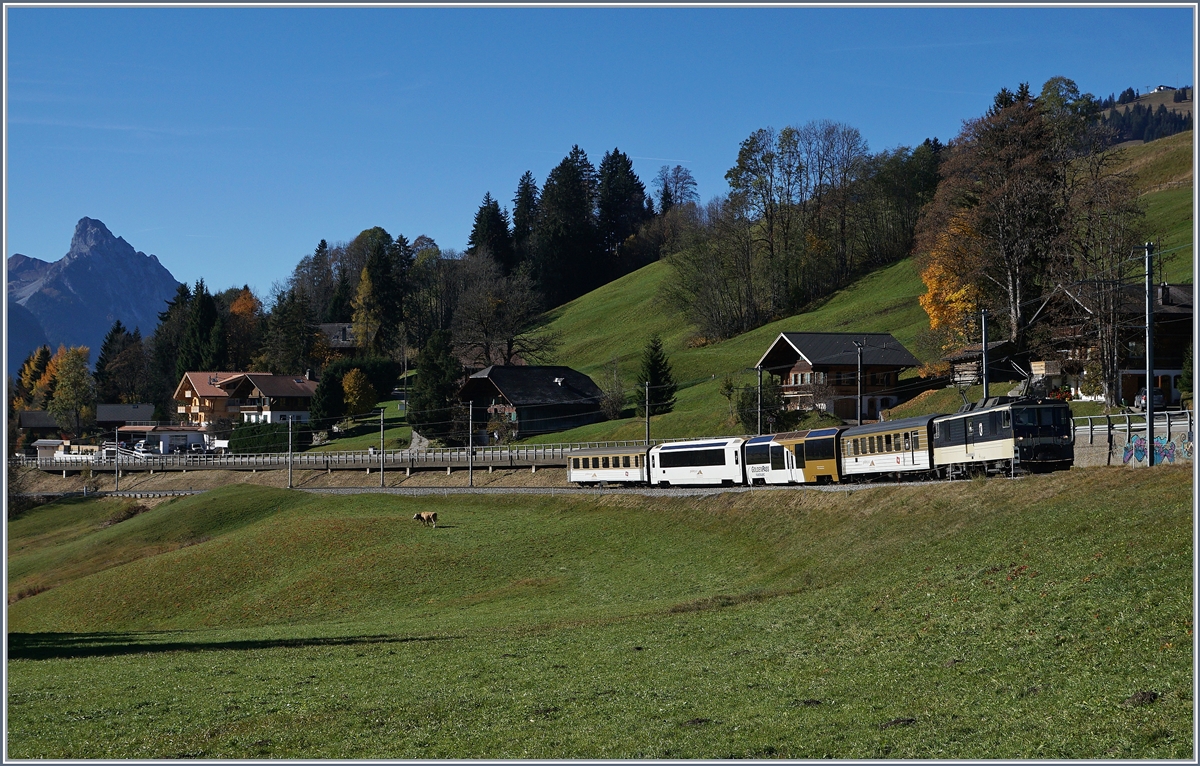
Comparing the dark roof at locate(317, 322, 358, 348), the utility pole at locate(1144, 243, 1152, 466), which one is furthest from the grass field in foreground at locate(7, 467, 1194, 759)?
the dark roof at locate(317, 322, 358, 348)

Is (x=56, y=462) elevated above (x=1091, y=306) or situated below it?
below

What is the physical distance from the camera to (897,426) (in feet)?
159

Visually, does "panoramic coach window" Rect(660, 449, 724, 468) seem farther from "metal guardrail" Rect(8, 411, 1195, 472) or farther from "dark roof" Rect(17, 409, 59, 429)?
"dark roof" Rect(17, 409, 59, 429)

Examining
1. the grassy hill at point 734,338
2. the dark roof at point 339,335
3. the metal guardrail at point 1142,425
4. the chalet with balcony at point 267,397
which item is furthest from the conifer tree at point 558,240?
the metal guardrail at point 1142,425

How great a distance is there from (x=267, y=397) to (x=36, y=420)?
62.3 metres

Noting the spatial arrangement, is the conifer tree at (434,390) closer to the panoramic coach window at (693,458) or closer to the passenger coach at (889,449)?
the panoramic coach window at (693,458)

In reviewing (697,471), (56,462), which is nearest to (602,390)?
(697,471)

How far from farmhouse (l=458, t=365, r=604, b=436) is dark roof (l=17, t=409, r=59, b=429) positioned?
100227 millimetres

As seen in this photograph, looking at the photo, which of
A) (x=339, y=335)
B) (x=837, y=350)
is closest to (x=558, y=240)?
(x=339, y=335)

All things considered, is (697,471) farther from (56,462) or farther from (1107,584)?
(56,462)

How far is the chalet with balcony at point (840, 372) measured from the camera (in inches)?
3477

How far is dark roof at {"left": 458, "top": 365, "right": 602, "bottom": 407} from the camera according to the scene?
4486 inches

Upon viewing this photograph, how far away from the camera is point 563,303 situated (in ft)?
646

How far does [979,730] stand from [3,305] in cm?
1879
